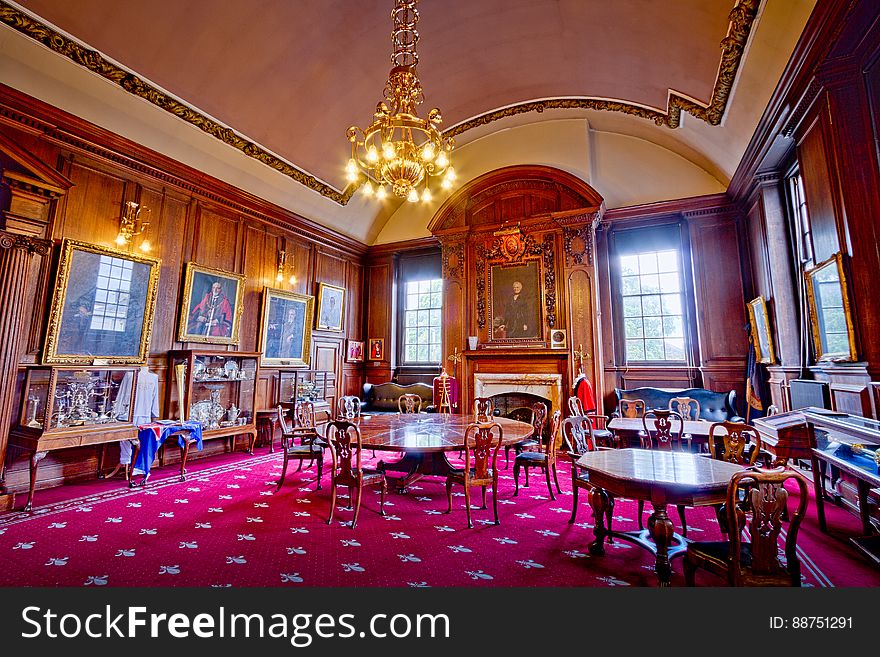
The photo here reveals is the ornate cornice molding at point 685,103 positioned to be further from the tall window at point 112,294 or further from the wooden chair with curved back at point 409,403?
the tall window at point 112,294

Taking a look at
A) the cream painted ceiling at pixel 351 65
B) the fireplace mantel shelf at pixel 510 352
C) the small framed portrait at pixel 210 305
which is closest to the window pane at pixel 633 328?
the fireplace mantel shelf at pixel 510 352

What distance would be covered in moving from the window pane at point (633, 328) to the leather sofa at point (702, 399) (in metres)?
1.06

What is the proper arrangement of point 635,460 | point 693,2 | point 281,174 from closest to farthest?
point 635,460
point 693,2
point 281,174

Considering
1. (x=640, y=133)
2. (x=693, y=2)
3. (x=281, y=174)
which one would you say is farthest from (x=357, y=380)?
(x=693, y=2)

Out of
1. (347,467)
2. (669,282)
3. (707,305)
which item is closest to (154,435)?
(347,467)

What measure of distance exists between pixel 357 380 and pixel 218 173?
5.06m

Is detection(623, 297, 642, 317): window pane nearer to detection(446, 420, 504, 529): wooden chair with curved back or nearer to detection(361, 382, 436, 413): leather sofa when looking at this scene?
detection(361, 382, 436, 413): leather sofa

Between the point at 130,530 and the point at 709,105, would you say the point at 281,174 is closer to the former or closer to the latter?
the point at 130,530

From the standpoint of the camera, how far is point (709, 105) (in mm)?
5695

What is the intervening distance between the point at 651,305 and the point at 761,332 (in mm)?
1838

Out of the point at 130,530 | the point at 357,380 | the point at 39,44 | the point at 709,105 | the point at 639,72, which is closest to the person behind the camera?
the point at 130,530

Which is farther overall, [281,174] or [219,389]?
[281,174]

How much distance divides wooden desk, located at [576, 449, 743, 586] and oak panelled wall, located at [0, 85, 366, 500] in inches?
222

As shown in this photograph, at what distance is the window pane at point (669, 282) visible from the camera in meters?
7.42
